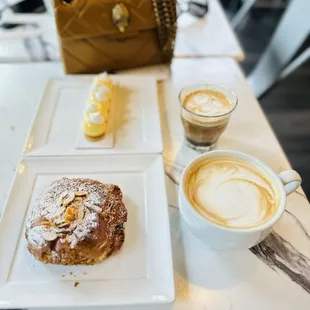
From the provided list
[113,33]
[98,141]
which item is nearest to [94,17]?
[113,33]

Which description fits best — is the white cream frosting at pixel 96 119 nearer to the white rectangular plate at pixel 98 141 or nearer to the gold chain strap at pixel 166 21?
the white rectangular plate at pixel 98 141

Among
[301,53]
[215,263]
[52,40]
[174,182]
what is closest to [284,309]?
[215,263]

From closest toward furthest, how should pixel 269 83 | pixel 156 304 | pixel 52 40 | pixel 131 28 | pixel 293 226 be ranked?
pixel 156 304
pixel 293 226
pixel 131 28
pixel 52 40
pixel 269 83

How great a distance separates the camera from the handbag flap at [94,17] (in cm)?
84

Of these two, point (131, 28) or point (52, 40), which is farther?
point (52, 40)

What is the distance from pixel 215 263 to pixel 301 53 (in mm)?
1067

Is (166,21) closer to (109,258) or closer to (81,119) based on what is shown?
(81,119)

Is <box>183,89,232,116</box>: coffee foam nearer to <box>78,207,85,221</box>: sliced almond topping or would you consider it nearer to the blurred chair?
<box>78,207,85,221</box>: sliced almond topping

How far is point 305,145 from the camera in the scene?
1.71 m

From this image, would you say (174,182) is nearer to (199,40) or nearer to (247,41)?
(199,40)

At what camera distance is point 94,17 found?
86cm

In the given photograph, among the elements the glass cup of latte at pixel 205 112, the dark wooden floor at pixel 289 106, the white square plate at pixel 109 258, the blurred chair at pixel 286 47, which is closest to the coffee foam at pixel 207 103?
the glass cup of latte at pixel 205 112

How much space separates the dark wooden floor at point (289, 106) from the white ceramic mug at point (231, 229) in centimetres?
87

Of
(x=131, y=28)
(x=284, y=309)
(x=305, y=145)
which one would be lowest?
(x=305, y=145)
